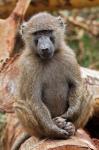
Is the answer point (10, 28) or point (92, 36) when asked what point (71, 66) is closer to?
point (10, 28)

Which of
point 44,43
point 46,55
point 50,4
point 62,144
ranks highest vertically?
point 50,4

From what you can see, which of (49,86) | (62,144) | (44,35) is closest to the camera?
(62,144)

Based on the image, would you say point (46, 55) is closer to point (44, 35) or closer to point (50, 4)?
point (44, 35)

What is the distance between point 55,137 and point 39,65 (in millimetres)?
733

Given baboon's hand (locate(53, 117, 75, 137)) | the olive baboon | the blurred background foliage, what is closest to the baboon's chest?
the olive baboon

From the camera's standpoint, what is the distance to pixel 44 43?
222 inches

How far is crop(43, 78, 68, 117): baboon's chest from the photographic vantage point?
19.2 feet

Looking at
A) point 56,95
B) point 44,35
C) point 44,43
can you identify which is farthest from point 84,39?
point 44,43

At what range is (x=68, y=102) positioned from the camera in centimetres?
596

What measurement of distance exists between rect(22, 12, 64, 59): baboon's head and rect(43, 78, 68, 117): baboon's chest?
29 centimetres

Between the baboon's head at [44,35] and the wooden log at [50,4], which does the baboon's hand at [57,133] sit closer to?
the baboon's head at [44,35]

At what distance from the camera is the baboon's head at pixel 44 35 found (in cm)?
567

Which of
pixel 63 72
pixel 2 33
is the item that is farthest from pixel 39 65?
pixel 2 33

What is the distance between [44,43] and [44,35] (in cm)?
13
